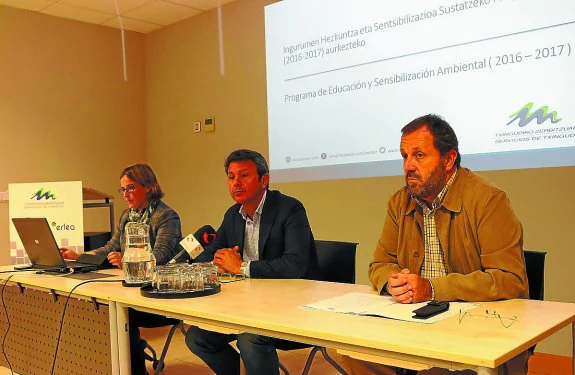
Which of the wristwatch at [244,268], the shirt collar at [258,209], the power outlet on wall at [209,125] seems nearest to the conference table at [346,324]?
the wristwatch at [244,268]

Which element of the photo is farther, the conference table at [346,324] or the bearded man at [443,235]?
the bearded man at [443,235]

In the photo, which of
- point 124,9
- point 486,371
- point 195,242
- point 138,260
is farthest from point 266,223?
point 124,9

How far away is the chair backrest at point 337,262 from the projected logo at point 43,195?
4.39ft

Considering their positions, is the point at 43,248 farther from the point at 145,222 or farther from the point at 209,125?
the point at 209,125

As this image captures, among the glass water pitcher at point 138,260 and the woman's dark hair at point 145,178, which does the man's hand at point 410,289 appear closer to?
the glass water pitcher at point 138,260

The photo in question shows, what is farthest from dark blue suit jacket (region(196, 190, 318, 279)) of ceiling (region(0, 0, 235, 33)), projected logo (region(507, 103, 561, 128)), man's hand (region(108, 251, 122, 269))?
ceiling (region(0, 0, 235, 33))

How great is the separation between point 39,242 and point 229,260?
3.24 ft

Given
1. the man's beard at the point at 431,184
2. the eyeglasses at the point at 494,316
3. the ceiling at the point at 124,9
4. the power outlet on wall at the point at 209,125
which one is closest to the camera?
the eyeglasses at the point at 494,316

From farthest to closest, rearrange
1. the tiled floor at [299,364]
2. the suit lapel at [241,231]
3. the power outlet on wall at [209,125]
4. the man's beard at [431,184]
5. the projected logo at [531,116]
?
the power outlet on wall at [209,125] → the tiled floor at [299,364] → the projected logo at [531,116] → the suit lapel at [241,231] → the man's beard at [431,184]

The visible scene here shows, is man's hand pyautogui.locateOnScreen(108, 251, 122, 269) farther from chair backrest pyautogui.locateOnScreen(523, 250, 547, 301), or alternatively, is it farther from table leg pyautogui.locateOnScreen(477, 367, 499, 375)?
table leg pyautogui.locateOnScreen(477, 367, 499, 375)

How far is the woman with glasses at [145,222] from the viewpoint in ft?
9.26

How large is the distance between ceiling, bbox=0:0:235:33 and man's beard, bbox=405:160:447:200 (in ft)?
11.2

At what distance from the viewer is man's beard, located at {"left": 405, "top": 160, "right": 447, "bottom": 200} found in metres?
1.89

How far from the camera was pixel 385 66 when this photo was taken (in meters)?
3.64
